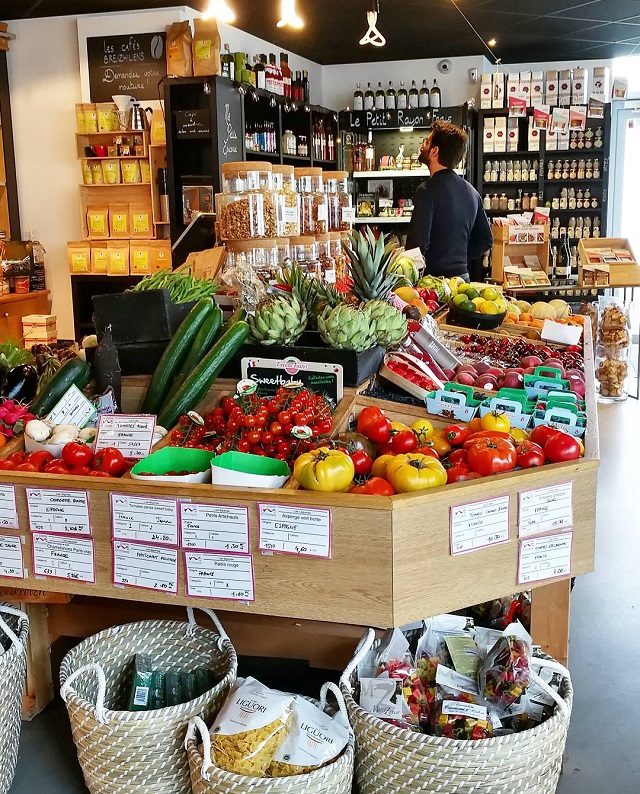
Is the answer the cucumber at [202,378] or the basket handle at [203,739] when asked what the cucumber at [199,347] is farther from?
the basket handle at [203,739]

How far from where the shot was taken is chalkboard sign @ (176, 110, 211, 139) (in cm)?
712

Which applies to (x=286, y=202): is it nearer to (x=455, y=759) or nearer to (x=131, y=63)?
(x=455, y=759)

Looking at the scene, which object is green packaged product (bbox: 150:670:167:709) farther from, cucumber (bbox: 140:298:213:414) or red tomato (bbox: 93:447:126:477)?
cucumber (bbox: 140:298:213:414)

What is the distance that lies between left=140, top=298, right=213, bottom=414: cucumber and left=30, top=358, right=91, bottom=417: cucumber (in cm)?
22

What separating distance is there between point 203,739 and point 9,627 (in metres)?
0.76

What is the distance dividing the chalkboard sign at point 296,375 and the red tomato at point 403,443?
318 millimetres

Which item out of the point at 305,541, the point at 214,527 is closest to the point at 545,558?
the point at 305,541

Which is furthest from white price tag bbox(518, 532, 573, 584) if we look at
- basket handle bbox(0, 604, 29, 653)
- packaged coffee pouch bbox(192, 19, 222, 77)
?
packaged coffee pouch bbox(192, 19, 222, 77)

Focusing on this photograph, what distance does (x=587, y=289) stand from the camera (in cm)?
746

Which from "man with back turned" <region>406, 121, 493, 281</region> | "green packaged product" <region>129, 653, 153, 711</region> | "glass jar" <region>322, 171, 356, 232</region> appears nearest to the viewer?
"green packaged product" <region>129, 653, 153, 711</region>

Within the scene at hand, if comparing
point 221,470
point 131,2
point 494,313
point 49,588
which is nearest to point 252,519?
point 221,470

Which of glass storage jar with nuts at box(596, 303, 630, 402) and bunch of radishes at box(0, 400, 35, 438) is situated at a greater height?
bunch of radishes at box(0, 400, 35, 438)

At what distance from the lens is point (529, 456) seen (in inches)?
84.4

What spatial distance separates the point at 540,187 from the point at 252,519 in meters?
9.48
